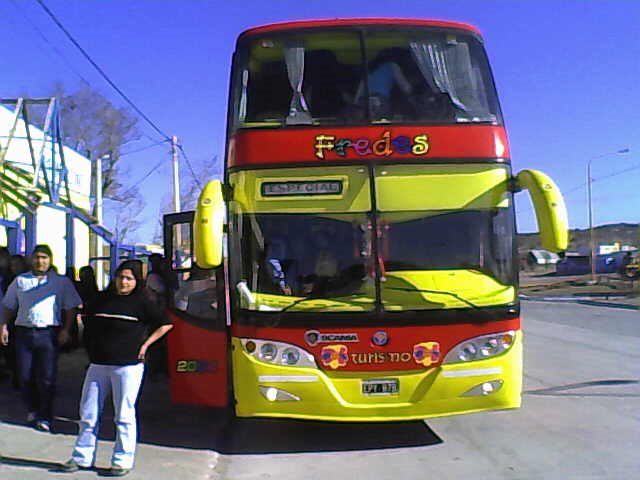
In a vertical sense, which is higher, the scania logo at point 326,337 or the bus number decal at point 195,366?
the scania logo at point 326,337

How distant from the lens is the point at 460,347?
689 cm

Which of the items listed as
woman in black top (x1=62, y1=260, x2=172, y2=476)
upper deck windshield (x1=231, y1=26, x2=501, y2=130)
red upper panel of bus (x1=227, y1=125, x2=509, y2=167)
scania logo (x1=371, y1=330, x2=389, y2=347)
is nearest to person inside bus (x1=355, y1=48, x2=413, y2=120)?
upper deck windshield (x1=231, y1=26, x2=501, y2=130)

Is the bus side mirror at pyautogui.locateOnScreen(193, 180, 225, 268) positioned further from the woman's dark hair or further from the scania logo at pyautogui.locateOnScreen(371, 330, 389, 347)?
the scania logo at pyautogui.locateOnScreen(371, 330, 389, 347)

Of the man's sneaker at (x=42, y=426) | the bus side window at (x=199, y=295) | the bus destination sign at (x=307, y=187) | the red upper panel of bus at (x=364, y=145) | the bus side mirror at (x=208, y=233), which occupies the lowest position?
the man's sneaker at (x=42, y=426)

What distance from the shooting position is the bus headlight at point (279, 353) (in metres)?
6.82

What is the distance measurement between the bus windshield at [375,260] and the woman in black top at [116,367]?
100cm

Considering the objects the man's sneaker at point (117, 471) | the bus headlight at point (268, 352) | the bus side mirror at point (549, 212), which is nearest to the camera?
the man's sneaker at point (117, 471)

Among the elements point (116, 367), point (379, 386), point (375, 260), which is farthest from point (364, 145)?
point (116, 367)

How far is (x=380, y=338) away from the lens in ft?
22.4

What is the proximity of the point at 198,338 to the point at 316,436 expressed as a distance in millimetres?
1646

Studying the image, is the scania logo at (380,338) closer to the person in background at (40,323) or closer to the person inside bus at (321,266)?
the person inside bus at (321,266)

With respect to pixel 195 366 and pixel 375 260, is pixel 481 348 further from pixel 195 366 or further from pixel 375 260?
pixel 195 366

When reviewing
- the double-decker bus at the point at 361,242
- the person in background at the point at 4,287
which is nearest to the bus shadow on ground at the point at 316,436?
the double-decker bus at the point at 361,242

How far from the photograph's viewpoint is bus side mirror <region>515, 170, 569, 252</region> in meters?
6.74
